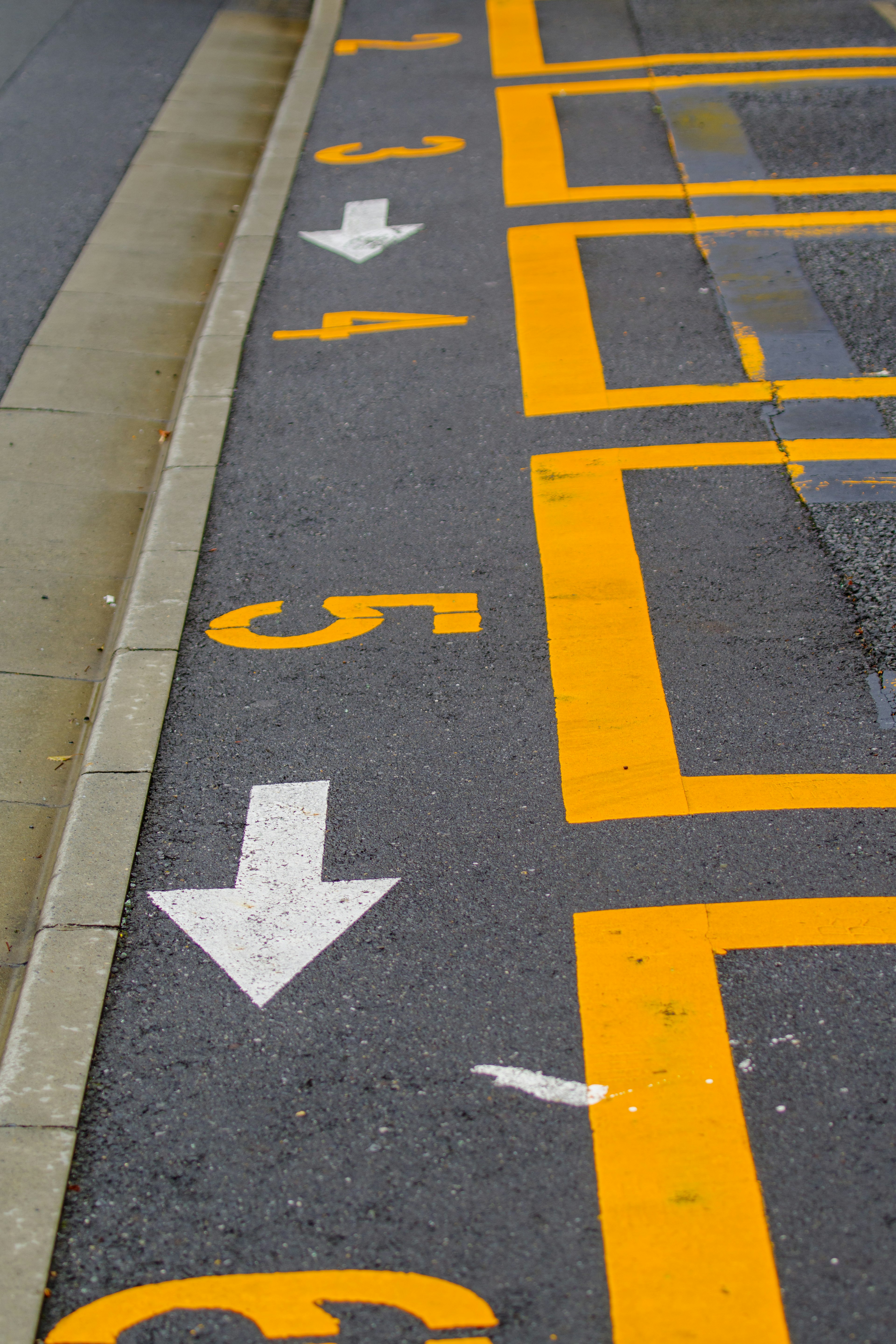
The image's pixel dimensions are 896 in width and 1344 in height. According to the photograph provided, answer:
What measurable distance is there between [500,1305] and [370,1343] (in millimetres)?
342

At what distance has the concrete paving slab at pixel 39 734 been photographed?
452 centimetres

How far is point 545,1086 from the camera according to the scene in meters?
3.36

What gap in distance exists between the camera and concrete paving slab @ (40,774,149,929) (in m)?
3.93

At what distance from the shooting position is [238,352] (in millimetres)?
7086

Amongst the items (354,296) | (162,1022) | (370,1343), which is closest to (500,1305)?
(370,1343)

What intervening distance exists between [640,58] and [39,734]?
954 centimetres

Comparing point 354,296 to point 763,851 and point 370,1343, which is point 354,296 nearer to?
point 763,851

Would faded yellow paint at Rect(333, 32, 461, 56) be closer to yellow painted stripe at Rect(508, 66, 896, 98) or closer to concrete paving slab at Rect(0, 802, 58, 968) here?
yellow painted stripe at Rect(508, 66, 896, 98)

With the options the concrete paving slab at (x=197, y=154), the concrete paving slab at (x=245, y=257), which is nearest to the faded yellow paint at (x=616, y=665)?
the concrete paving slab at (x=245, y=257)

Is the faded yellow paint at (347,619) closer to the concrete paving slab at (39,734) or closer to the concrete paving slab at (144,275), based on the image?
the concrete paving slab at (39,734)

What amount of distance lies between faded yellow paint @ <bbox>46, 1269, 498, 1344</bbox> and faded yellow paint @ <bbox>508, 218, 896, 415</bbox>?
465 centimetres

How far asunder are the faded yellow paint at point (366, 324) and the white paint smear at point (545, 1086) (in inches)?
203

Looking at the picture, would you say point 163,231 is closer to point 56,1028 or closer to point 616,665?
point 616,665

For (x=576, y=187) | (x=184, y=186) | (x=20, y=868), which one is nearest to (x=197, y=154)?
(x=184, y=186)
